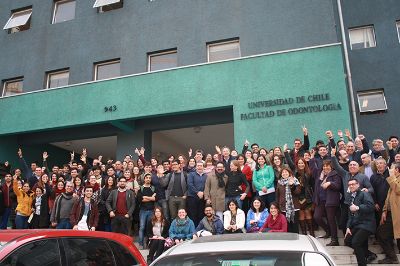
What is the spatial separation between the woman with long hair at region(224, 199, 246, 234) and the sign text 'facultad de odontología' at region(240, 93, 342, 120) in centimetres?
513

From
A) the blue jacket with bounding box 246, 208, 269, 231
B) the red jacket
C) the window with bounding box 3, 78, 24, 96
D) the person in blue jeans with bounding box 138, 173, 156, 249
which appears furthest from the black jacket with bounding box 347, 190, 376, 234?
the window with bounding box 3, 78, 24, 96

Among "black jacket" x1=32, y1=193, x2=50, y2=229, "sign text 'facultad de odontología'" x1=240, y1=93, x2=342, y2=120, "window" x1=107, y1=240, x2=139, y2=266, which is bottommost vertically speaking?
"window" x1=107, y1=240, x2=139, y2=266

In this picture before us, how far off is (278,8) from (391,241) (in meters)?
9.60

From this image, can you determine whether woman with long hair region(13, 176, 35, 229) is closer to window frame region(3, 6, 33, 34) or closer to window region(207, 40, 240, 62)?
window region(207, 40, 240, 62)

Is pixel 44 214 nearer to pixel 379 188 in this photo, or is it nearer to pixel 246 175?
pixel 246 175

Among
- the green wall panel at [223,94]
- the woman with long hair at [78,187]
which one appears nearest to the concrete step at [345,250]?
the green wall panel at [223,94]

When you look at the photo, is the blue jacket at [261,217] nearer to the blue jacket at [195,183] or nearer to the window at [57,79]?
the blue jacket at [195,183]

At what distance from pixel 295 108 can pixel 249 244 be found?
1046 cm

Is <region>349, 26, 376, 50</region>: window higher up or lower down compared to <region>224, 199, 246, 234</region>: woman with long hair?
higher up

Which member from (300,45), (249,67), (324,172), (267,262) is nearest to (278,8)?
(300,45)

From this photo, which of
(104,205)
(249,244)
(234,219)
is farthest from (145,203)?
(249,244)

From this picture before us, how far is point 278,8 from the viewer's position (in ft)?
47.5

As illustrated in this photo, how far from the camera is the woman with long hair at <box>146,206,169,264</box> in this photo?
28.3 ft

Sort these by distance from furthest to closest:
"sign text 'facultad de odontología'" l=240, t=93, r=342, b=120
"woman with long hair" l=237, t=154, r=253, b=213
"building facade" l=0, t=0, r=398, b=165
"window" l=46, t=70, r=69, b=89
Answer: "window" l=46, t=70, r=69, b=89, "building facade" l=0, t=0, r=398, b=165, "sign text 'facultad de odontología'" l=240, t=93, r=342, b=120, "woman with long hair" l=237, t=154, r=253, b=213
